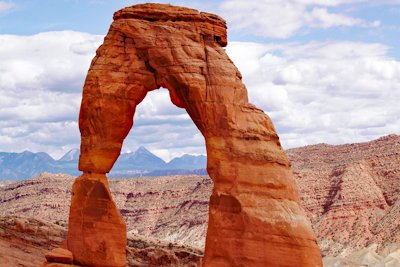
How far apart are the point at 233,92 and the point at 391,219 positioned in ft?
257

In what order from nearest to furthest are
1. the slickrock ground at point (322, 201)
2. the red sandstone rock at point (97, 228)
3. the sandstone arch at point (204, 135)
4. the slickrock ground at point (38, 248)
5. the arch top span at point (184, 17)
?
the sandstone arch at point (204, 135) → the arch top span at point (184, 17) → the red sandstone rock at point (97, 228) → the slickrock ground at point (38, 248) → the slickrock ground at point (322, 201)

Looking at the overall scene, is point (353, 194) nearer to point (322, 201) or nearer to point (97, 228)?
point (322, 201)

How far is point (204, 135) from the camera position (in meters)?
26.5

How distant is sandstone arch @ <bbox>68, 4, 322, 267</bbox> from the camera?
25312 mm

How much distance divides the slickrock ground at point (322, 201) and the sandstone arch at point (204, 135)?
63.9 m

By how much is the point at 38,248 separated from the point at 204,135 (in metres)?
21.6

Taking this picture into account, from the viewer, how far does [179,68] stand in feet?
87.7

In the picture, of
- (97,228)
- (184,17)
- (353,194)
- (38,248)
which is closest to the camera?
(184,17)

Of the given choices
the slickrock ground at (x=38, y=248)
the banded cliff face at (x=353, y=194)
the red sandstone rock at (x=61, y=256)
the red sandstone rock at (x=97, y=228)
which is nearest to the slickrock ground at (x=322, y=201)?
the banded cliff face at (x=353, y=194)

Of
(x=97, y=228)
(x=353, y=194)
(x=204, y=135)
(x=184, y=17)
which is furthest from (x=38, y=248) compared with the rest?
(x=353, y=194)

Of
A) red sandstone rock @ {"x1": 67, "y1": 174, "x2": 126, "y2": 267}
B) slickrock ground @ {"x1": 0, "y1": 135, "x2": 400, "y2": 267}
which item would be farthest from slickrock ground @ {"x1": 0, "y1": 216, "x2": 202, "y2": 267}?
slickrock ground @ {"x1": 0, "y1": 135, "x2": 400, "y2": 267}

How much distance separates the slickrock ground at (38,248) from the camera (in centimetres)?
4212

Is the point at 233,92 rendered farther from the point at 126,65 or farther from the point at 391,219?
the point at 391,219

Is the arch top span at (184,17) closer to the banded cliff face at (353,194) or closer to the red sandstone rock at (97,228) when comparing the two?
the red sandstone rock at (97,228)
